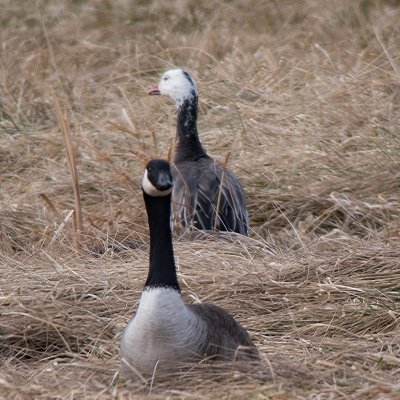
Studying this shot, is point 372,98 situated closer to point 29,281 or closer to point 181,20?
point 29,281

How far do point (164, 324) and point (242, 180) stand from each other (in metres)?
3.25

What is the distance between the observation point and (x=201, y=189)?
21.2ft

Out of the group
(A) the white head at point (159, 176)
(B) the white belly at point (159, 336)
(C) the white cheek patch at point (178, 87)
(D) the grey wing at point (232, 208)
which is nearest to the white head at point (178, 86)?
(C) the white cheek patch at point (178, 87)

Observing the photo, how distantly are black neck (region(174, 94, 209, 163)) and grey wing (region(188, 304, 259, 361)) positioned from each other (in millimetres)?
2961

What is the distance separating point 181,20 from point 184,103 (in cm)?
384

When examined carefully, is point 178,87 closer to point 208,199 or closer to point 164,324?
point 208,199

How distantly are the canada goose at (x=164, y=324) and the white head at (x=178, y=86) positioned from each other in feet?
11.9

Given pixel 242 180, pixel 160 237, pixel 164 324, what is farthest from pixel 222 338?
pixel 242 180

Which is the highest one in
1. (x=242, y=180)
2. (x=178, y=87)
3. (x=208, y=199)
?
(x=178, y=87)

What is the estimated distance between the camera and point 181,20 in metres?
11.1

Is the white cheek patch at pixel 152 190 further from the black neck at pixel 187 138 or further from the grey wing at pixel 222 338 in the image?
the black neck at pixel 187 138

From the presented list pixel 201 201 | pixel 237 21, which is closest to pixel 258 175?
Result: pixel 201 201

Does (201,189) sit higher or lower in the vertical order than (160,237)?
lower

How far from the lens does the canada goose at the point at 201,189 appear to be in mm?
6195
